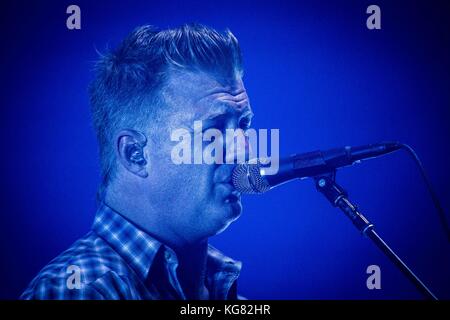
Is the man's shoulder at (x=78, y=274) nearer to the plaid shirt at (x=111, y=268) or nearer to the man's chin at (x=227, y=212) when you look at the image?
the plaid shirt at (x=111, y=268)

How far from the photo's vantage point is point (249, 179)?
5.85ft

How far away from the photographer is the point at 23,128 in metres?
2.44

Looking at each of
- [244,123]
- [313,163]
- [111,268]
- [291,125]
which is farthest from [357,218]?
[111,268]

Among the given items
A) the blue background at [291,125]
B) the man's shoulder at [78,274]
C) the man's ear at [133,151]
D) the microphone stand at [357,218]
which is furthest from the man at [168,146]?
the microphone stand at [357,218]

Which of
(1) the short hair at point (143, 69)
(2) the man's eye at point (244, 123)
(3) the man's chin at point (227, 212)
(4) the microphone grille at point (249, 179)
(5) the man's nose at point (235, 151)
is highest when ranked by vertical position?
(1) the short hair at point (143, 69)

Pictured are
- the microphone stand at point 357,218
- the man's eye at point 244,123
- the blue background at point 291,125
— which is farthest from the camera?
the blue background at point 291,125

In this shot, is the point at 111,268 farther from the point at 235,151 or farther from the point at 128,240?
the point at 235,151

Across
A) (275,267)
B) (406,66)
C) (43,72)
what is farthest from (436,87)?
(43,72)

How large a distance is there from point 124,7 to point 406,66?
184 cm

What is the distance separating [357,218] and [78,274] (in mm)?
1231

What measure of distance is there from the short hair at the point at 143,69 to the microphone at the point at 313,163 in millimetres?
677

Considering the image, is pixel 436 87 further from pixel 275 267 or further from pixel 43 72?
pixel 43 72

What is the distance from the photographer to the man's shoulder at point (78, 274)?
68.5 inches

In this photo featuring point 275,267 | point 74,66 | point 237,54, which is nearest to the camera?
point 237,54
